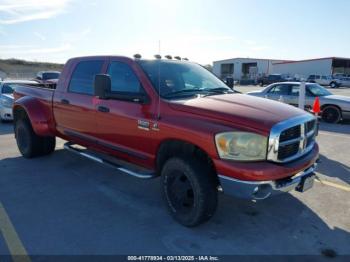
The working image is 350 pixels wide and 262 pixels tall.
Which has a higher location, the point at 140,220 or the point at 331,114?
the point at 331,114

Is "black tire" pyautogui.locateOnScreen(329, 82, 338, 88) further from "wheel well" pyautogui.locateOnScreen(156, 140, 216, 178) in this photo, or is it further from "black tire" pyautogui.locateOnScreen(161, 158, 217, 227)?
"black tire" pyautogui.locateOnScreen(161, 158, 217, 227)

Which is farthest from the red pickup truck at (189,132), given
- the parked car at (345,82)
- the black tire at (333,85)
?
the parked car at (345,82)

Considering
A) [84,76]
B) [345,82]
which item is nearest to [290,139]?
[84,76]

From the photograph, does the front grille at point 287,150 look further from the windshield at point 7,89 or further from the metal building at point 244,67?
the metal building at point 244,67

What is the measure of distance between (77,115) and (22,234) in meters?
2.21

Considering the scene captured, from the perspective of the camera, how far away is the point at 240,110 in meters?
3.71

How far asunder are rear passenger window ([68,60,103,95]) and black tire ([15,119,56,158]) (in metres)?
1.52

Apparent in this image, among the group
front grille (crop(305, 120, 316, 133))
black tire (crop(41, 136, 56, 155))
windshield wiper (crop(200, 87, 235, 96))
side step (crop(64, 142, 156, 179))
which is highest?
windshield wiper (crop(200, 87, 235, 96))

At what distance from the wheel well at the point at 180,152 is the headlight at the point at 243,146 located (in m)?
0.31

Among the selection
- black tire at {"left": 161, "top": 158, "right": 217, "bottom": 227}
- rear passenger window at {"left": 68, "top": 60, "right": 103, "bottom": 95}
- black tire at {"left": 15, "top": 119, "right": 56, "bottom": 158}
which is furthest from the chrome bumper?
black tire at {"left": 15, "top": 119, "right": 56, "bottom": 158}

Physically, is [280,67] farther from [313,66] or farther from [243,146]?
[243,146]

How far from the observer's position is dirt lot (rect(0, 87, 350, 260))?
3.48 metres

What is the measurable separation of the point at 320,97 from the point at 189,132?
31.8 ft

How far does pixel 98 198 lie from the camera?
4734 millimetres
